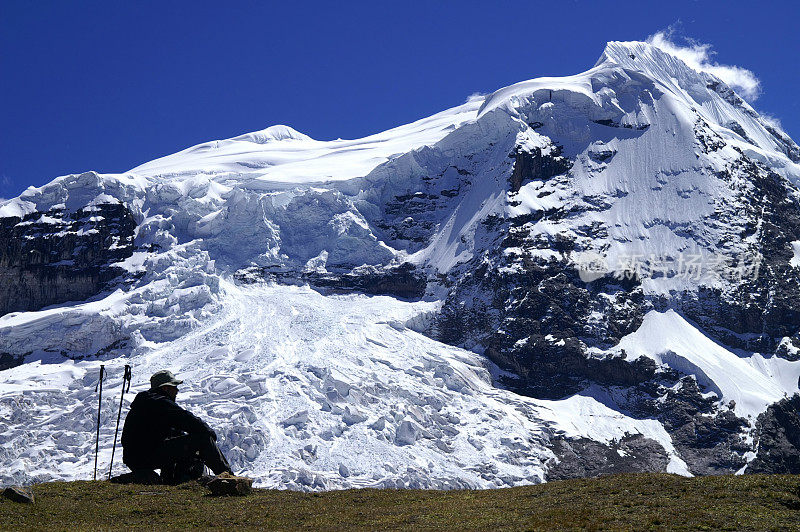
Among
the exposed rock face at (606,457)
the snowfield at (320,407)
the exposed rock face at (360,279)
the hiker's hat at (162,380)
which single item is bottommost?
the exposed rock face at (606,457)

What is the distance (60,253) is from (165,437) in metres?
110

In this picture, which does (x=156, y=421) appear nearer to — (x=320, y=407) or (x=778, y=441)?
(x=320, y=407)

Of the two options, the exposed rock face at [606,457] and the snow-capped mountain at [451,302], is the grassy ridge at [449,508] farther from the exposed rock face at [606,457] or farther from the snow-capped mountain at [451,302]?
the exposed rock face at [606,457]

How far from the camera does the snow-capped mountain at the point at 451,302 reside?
9194 cm

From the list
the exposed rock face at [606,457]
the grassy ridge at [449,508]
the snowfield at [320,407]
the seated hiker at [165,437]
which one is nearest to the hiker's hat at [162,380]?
the seated hiker at [165,437]

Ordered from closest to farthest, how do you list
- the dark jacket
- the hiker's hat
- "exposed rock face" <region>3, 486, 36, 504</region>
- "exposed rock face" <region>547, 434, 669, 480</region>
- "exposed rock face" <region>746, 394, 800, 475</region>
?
"exposed rock face" <region>3, 486, 36, 504</region> < the dark jacket < the hiker's hat < "exposed rock face" <region>547, 434, 669, 480</region> < "exposed rock face" <region>746, 394, 800, 475</region>

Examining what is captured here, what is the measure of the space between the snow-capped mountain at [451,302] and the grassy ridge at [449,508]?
2276 inches

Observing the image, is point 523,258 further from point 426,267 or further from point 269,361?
point 269,361

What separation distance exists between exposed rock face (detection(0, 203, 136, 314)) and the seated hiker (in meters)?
100

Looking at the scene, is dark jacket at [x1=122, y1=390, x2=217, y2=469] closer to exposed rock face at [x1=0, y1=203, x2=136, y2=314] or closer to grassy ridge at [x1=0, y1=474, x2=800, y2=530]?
grassy ridge at [x1=0, y1=474, x2=800, y2=530]

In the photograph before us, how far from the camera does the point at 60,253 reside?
416ft

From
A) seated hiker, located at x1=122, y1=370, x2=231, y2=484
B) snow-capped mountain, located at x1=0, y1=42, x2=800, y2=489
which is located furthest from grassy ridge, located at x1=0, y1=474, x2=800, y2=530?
snow-capped mountain, located at x1=0, y1=42, x2=800, y2=489

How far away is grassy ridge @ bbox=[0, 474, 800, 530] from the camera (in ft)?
68.8

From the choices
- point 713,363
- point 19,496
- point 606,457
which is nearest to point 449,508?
point 19,496
